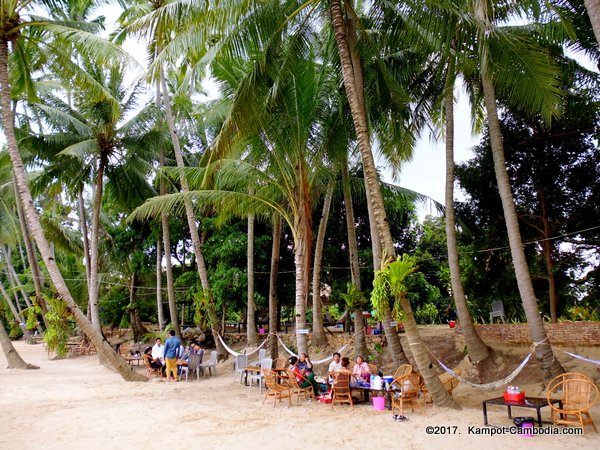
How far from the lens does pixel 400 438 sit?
6.45 m

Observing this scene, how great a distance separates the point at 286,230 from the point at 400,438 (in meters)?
14.1

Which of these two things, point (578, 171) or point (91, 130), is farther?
point (91, 130)

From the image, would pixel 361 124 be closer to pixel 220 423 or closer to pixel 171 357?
pixel 220 423

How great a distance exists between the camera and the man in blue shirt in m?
12.3

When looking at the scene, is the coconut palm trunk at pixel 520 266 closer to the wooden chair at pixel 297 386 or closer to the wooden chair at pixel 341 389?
the wooden chair at pixel 341 389

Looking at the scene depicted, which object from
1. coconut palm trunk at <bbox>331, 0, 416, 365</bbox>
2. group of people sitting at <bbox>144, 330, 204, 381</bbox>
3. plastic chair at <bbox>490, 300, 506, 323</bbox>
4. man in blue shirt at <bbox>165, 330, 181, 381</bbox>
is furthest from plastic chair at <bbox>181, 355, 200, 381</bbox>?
plastic chair at <bbox>490, 300, 506, 323</bbox>

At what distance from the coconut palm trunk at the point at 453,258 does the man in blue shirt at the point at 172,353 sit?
7515 millimetres

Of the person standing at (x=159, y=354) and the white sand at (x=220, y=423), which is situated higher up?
the person standing at (x=159, y=354)

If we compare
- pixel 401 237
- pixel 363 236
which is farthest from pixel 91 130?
pixel 401 237

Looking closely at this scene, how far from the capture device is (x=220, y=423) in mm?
7594

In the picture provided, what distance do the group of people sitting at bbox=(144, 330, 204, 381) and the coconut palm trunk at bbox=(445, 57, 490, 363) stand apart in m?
7.50

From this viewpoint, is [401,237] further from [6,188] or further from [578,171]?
[6,188]

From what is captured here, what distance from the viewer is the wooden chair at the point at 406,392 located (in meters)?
7.88

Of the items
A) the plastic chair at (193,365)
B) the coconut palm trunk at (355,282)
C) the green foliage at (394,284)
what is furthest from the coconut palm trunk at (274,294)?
the green foliage at (394,284)
